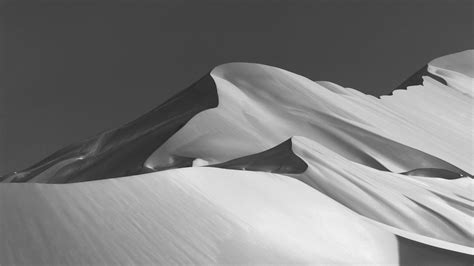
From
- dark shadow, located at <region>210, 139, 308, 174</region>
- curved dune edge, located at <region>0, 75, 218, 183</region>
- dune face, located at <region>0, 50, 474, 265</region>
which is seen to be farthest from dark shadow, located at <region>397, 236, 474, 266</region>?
curved dune edge, located at <region>0, 75, 218, 183</region>

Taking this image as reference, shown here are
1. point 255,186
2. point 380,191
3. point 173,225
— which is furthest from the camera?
point 380,191

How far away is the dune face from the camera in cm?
268

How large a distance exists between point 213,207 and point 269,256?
0.37 m

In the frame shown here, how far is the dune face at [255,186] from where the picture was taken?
8.79ft

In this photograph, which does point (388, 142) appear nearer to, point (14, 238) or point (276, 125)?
point (276, 125)

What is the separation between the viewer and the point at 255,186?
3.11m

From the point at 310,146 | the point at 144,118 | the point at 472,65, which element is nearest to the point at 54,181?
the point at 144,118

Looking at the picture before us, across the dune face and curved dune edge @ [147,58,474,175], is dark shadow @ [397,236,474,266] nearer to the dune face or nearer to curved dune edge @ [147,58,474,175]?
the dune face

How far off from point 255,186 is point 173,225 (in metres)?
0.60

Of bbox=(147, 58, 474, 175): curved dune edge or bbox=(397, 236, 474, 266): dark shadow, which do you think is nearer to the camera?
bbox=(397, 236, 474, 266): dark shadow

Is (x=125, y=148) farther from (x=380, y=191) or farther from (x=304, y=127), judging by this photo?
(x=380, y=191)

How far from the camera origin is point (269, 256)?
2.71 meters

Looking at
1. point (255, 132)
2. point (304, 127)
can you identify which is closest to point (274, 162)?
point (255, 132)

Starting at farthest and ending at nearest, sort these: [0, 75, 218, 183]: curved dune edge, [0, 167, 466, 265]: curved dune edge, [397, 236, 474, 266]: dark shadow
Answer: [0, 75, 218, 183]: curved dune edge → [397, 236, 474, 266]: dark shadow → [0, 167, 466, 265]: curved dune edge
